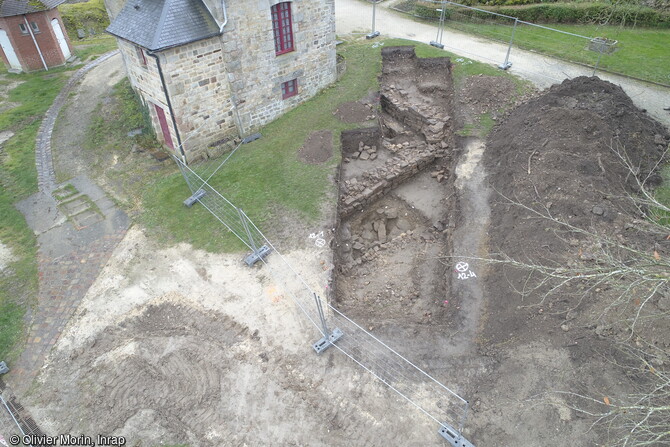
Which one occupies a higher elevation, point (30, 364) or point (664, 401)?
point (664, 401)

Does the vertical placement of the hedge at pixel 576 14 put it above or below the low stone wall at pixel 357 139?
above

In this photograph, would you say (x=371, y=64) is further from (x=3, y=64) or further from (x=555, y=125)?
(x=3, y=64)

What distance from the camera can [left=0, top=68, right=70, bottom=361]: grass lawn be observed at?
12.8m

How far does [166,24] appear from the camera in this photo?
1535cm

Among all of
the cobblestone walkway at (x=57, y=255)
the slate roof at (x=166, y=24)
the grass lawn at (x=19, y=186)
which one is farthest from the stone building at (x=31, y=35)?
the slate roof at (x=166, y=24)

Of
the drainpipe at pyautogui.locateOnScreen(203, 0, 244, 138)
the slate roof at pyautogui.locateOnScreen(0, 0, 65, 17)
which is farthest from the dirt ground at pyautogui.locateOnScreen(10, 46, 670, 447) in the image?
the slate roof at pyautogui.locateOnScreen(0, 0, 65, 17)

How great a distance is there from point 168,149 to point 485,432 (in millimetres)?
16320

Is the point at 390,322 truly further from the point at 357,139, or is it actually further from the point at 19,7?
the point at 19,7

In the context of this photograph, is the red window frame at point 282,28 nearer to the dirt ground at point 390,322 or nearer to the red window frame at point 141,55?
the red window frame at point 141,55

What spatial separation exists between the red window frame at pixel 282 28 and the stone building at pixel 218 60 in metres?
0.04

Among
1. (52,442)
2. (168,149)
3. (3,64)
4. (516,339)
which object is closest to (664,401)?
(516,339)

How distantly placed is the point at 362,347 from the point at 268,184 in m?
7.97

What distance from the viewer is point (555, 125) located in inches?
613

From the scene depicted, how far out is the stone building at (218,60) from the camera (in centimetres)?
1580
